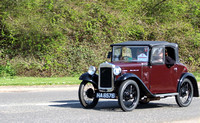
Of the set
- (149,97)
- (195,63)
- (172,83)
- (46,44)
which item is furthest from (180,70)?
(195,63)

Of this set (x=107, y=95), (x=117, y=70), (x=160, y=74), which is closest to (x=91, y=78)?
(x=107, y=95)

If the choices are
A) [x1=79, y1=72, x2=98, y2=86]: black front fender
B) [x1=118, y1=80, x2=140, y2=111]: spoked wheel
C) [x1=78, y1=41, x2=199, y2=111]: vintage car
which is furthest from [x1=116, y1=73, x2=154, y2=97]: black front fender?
[x1=79, y1=72, x2=98, y2=86]: black front fender

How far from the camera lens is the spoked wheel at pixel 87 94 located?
1080 cm

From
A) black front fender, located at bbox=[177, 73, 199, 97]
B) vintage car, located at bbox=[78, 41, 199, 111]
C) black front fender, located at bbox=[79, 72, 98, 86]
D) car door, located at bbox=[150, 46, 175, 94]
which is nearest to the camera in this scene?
vintage car, located at bbox=[78, 41, 199, 111]

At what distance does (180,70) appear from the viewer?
11.7m

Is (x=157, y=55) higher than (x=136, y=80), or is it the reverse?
(x=157, y=55)

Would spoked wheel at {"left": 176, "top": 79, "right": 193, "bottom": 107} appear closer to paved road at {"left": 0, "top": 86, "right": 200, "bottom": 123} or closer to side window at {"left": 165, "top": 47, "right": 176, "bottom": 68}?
paved road at {"left": 0, "top": 86, "right": 200, "bottom": 123}

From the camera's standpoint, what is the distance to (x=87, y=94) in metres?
10.9

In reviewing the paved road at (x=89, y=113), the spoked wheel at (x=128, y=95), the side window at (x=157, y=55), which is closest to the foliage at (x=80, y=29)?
the paved road at (x=89, y=113)

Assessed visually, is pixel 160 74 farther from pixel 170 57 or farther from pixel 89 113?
pixel 89 113

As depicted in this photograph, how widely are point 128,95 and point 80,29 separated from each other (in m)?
17.7

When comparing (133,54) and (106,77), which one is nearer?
(106,77)

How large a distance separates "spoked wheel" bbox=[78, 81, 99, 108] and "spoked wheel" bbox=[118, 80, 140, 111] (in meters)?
0.98

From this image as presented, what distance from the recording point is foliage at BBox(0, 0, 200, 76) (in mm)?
25062
